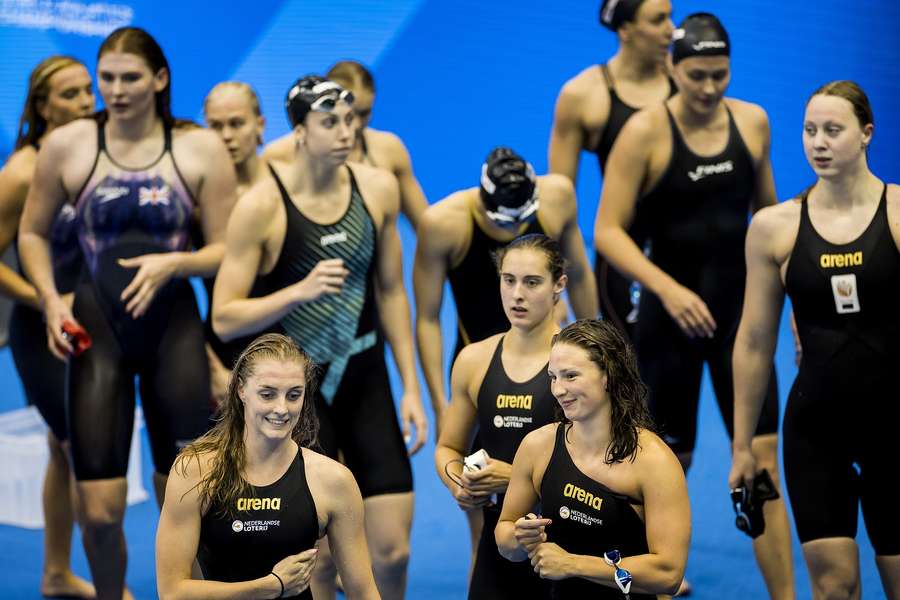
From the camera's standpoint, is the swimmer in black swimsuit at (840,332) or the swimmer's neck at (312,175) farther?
the swimmer's neck at (312,175)

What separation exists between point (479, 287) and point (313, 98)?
1043mm

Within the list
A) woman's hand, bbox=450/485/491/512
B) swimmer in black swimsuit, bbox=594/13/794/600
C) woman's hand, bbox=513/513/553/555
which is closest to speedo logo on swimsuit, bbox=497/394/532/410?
woman's hand, bbox=450/485/491/512

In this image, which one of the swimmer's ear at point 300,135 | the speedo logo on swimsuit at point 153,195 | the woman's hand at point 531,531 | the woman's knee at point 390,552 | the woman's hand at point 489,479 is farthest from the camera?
the speedo logo on swimsuit at point 153,195

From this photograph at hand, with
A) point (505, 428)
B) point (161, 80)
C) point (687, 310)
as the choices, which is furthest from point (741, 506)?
point (161, 80)

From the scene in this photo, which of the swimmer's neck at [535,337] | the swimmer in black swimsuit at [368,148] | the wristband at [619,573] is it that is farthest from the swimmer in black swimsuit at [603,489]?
the swimmer in black swimsuit at [368,148]

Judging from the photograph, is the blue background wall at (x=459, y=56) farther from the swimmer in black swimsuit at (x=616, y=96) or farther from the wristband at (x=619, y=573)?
the wristband at (x=619, y=573)

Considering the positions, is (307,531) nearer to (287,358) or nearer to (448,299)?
(287,358)

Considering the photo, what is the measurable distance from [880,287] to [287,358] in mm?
1991

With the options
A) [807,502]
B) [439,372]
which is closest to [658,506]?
[807,502]

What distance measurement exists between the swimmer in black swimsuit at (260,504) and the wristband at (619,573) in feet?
2.50

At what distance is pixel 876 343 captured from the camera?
4.93m

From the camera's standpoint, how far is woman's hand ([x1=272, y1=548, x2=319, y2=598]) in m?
4.26

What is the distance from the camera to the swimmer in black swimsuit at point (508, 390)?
485 centimetres

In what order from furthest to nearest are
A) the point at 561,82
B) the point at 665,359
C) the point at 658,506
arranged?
the point at 561,82
the point at 665,359
the point at 658,506
